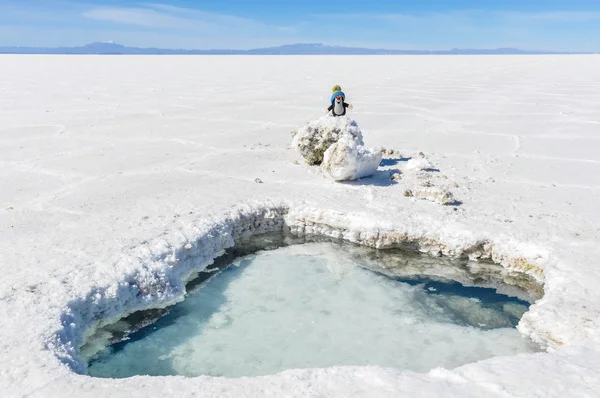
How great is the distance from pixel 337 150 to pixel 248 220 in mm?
1724

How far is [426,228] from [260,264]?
177 centimetres

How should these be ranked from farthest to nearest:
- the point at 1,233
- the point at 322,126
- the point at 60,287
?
the point at 322,126, the point at 1,233, the point at 60,287

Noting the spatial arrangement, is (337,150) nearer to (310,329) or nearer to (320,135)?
(320,135)

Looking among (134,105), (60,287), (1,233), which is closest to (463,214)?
(60,287)

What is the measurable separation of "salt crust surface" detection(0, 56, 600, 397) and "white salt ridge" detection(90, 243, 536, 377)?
334mm

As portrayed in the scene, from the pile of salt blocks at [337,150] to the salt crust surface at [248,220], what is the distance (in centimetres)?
26

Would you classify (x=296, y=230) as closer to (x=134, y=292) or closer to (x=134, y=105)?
(x=134, y=292)

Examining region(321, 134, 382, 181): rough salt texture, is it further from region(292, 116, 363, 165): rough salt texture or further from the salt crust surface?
region(292, 116, 363, 165): rough salt texture

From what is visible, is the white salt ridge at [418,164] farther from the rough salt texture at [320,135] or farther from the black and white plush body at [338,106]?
the black and white plush body at [338,106]

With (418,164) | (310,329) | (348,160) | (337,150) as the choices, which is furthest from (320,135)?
(310,329)

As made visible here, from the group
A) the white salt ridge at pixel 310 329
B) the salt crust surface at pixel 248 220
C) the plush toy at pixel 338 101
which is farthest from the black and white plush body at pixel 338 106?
the white salt ridge at pixel 310 329

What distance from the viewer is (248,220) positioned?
5621mm

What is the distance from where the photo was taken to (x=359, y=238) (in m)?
5.34

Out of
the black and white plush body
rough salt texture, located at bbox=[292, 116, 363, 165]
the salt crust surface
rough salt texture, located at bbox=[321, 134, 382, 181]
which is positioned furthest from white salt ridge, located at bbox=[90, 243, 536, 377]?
the black and white plush body
